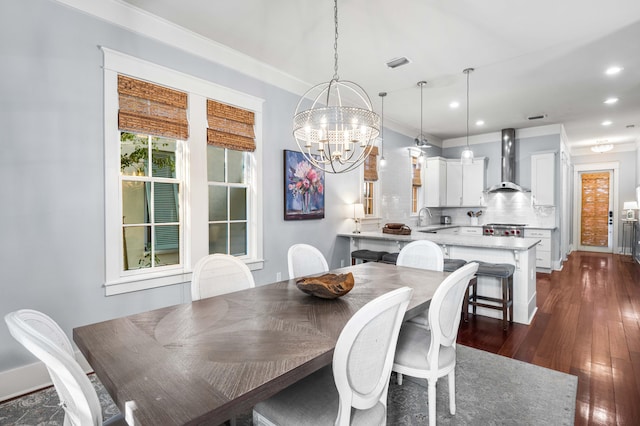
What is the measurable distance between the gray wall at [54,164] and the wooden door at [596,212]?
11063 millimetres

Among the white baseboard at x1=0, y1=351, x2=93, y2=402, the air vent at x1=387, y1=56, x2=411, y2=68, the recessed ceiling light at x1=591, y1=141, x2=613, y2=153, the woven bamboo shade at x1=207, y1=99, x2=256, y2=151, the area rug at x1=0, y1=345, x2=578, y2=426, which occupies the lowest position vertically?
the area rug at x1=0, y1=345, x2=578, y2=426

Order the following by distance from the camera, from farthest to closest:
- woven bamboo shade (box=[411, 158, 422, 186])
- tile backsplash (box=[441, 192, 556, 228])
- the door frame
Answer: the door frame → woven bamboo shade (box=[411, 158, 422, 186]) → tile backsplash (box=[441, 192, 556, 228])

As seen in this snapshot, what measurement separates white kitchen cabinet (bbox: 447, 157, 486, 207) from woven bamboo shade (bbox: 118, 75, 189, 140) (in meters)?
6.11

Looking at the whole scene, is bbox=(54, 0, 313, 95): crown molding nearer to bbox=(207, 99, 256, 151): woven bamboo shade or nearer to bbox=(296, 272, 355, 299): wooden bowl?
bbox=(207, 99, 256, 151): woven bamboo shade

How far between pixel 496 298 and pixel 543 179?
399 centimetres

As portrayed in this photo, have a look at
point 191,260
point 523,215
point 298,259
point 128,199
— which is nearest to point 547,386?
point 298,259

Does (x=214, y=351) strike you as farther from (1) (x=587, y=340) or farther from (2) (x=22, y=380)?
(1) (x=587, y=340)

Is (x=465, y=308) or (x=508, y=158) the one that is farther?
(x=508, y=158)

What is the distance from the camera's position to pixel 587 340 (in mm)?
3123

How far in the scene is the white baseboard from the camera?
7.16 feet

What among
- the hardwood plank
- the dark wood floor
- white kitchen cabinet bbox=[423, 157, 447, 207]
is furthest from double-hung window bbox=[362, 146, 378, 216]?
the hardwood plank

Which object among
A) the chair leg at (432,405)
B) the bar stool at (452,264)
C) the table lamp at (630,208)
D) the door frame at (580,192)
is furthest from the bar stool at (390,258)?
the door frame at (580,192)

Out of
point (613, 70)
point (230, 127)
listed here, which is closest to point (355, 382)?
point (230, 127)

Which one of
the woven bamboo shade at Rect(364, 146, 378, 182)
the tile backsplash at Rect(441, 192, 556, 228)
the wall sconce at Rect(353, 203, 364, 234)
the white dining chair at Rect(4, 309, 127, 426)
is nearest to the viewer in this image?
the white dining chair at Rect(4, 309, 127, 426)
